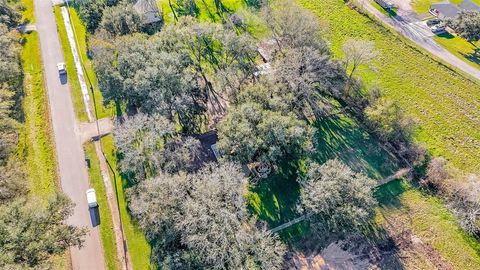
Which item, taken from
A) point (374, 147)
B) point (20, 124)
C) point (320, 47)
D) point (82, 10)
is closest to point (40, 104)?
point (20, 124)

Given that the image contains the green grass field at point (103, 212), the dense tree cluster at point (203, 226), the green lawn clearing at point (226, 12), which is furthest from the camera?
the green lawn clearing at point (226, 12)

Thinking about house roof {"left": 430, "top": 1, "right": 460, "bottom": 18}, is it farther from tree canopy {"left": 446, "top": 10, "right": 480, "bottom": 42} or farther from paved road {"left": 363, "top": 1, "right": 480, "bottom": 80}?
paved road {"left": 363, "top": 1, "right": 480, "bottom": 80}

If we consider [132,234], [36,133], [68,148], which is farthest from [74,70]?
[132,234]

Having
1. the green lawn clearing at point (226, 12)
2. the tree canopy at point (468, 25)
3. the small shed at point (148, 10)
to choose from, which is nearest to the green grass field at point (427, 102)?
the tree canopy at point (468, 25)

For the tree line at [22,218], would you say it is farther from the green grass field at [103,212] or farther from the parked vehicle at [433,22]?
the parked vehicle at [433,22]

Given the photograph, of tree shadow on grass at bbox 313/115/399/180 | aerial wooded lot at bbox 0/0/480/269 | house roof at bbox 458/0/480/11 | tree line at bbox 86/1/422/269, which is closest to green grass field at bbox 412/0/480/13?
house roof at bbox 458/0/480/11
